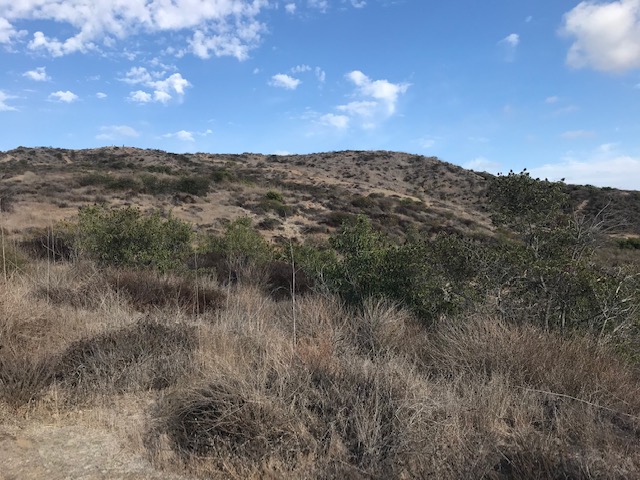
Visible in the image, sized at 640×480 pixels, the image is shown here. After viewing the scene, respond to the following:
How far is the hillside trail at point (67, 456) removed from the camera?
12.0 ft

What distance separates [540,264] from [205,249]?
11143 millimetres

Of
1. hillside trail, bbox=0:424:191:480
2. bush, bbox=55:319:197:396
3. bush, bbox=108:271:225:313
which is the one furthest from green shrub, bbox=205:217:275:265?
hillside trail, bbox=0:424:191:480

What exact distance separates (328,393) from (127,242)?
903 cm

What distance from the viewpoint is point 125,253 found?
1145 cm

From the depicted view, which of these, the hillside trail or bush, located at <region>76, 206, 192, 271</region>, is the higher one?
bush, located at <region>76, 206, 192, 271</region>

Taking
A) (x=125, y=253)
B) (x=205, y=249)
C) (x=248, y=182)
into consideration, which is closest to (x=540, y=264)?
(x=125, y=253)

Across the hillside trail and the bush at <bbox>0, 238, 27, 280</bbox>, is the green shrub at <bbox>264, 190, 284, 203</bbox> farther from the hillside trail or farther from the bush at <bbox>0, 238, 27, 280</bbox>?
the hillside trail

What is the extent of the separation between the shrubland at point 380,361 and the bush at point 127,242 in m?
2.05

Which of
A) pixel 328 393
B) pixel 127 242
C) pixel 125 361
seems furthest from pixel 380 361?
pixel 127 242

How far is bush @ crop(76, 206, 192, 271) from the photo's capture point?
11.5m

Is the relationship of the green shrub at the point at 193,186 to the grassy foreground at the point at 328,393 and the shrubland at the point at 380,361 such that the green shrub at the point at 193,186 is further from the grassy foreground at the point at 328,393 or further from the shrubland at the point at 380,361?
the grassy foreground at the point at 328,393

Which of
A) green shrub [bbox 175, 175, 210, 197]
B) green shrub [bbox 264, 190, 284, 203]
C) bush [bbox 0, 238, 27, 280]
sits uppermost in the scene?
green shrub [bbox 175, 175, 210, 197]

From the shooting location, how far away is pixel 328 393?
4.19m

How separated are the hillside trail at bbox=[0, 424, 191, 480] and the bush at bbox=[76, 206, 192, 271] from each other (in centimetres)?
733
